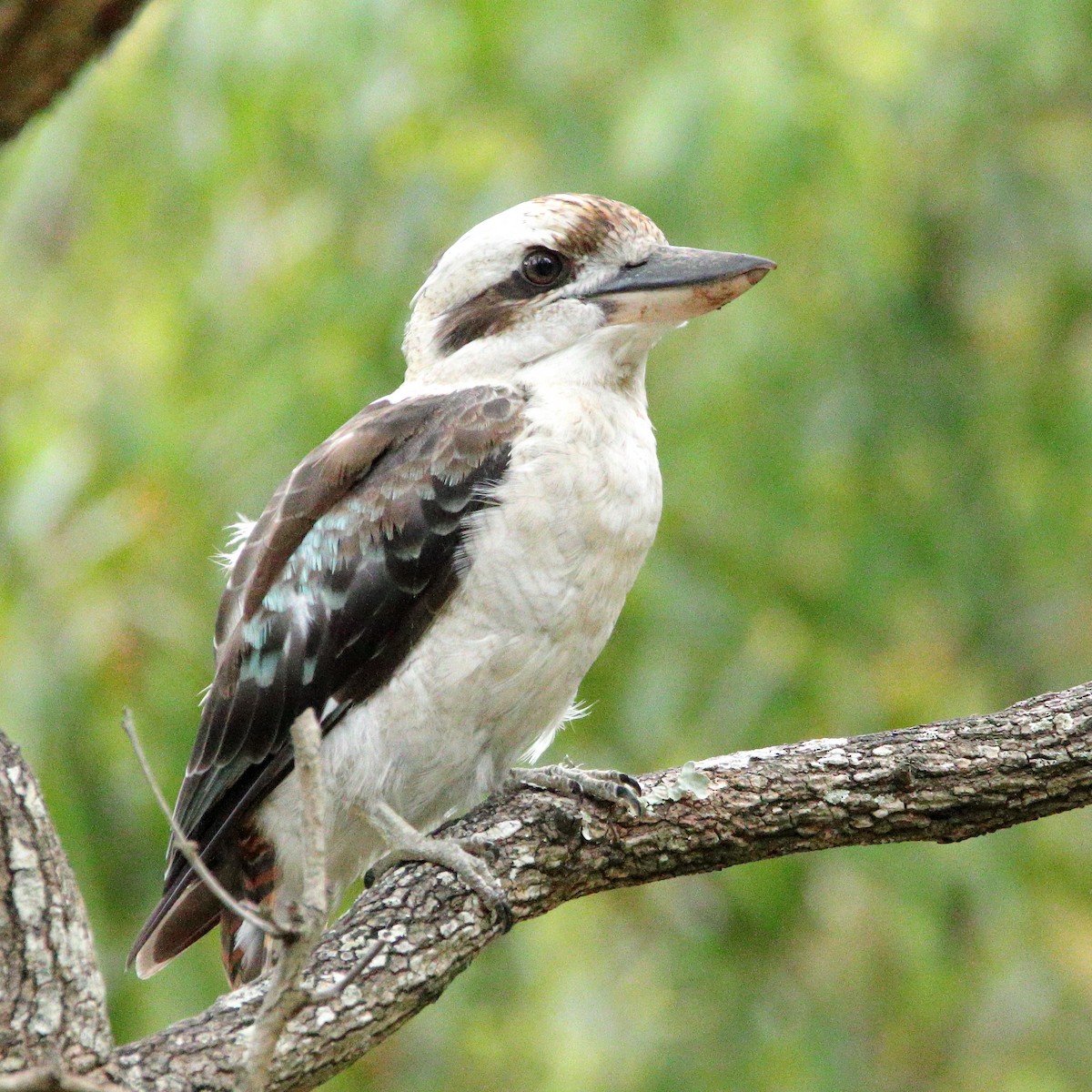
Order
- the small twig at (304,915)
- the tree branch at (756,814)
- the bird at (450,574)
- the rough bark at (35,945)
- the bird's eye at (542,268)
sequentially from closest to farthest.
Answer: the small twig at (304,915) < the rough bark at (35,945) < the tree branch at (756,814) < the bird at (450,574) < the bird's eye at (542,268)

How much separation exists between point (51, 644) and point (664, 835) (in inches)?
67.6

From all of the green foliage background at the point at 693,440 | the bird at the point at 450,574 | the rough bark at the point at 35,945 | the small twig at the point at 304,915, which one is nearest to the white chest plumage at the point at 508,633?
the bird at the point at 450,574

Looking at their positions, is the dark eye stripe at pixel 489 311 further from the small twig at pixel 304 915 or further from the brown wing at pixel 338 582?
the small twig at pixel 304 915

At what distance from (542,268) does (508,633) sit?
0.81 m

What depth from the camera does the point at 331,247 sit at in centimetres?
473

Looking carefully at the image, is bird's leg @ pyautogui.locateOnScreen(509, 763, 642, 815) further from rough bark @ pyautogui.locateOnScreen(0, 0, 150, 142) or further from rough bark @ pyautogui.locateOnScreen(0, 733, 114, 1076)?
rough bark @ pyautogui.locateOnScreen(0, 0, 150, 142)

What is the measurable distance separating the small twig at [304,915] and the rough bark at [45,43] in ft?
3.24

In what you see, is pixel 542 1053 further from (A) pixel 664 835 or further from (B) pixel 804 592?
(A) pixel 664 835

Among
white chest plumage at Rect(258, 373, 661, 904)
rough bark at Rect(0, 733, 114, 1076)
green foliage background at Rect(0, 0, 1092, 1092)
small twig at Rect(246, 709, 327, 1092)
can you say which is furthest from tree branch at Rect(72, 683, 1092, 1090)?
green foliage background at Rect(0, 0, 1092, 1092)

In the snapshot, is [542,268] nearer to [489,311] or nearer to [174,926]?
[489,311]

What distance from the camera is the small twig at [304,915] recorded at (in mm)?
1766

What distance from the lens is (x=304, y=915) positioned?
1801 millimetres

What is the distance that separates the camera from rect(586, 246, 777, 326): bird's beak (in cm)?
318

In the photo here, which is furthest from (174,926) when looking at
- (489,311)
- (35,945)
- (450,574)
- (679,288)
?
(679,288)
